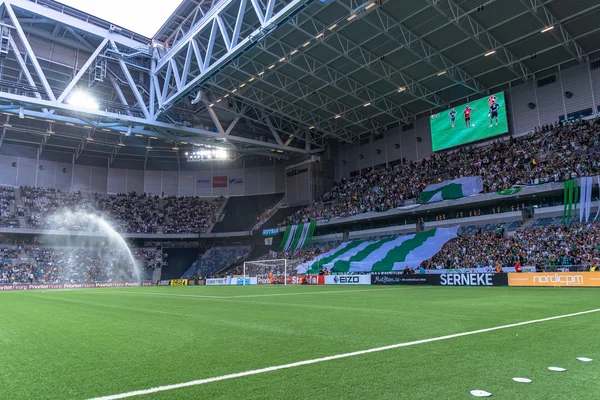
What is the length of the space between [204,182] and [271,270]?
2363 cm

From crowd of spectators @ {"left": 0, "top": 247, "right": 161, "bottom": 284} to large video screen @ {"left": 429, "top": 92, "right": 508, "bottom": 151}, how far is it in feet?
135

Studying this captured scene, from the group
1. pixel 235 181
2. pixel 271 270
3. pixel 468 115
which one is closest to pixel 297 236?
pixel 271 270

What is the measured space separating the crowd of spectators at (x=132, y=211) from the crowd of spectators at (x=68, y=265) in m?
3.88

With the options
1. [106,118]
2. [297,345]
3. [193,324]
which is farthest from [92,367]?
[106,118]

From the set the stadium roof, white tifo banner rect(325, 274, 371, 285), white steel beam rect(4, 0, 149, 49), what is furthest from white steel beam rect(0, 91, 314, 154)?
white tifo banner rect(325, 274, 371, 285)

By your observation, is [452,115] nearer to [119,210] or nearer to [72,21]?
[72,21]

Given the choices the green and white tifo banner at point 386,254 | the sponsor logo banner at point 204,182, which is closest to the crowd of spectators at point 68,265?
the sponsor logo banner at point 204,182

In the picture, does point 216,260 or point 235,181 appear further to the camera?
point 235,181

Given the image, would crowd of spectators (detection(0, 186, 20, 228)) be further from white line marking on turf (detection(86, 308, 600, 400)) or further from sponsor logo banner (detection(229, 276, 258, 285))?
white line marking on turf (detection(86, 308, 600, 400))

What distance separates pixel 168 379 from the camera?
443 centimetres

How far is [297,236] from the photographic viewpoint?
50.3 metres

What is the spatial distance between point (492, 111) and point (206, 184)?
4235 cm

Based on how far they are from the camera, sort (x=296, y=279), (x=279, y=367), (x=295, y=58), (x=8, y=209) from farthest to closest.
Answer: (x=8, y=209) → (x=296, y=279) → (x=295, y=58) → (x=279, y=367)

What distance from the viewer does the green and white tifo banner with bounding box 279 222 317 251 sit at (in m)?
49.2
